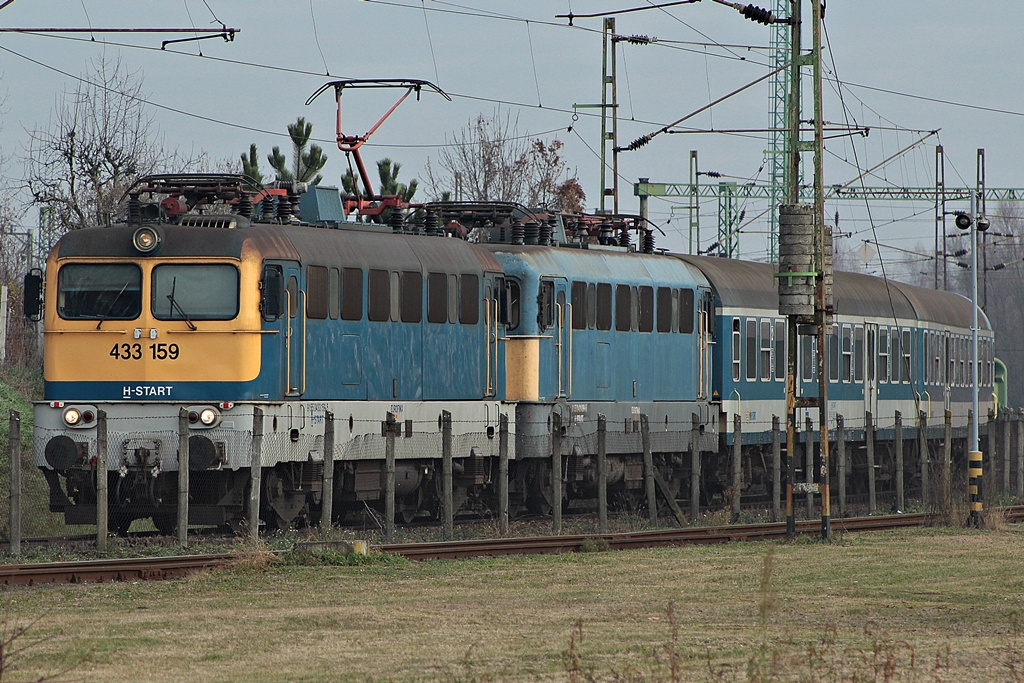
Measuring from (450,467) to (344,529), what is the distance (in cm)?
206

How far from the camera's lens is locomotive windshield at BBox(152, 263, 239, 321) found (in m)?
19.3

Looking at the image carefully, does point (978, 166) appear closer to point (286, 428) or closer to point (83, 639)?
point (286, 428)

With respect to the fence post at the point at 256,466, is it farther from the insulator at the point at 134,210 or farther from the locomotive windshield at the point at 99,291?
the insulator at the point at 134,210

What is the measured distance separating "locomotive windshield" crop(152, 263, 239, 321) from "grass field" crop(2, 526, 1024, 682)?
155 inches

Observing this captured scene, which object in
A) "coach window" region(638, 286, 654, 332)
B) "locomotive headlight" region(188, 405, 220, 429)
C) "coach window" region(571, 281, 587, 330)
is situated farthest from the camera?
"coach window" region(638, 286, 654, 332)

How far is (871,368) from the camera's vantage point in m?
32.9

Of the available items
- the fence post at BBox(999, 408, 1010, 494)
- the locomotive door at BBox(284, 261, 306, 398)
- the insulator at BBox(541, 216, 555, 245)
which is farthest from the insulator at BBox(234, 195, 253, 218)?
the fence post at BBox(999, 408, 1010, 494)

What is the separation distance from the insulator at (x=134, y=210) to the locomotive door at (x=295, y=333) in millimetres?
2097

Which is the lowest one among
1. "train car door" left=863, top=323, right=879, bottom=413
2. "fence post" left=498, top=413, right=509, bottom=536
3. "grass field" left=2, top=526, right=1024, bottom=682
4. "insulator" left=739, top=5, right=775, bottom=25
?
"grass field" left=2, top=526, right=1024, bottom=682

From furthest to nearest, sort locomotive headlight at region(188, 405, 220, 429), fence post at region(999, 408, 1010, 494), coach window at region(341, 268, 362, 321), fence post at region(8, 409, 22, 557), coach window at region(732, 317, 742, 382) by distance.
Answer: fence post at region(999, 408, 1010, 494)
coach window at region(732, 317, 742, 382)
coach window at region(341, 268, 362, 321)
locomotive headlight at region(188, 405, 220, 429)
fence post at region(8, 409, 22, 557)

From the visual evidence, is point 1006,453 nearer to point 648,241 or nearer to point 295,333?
point 648,241

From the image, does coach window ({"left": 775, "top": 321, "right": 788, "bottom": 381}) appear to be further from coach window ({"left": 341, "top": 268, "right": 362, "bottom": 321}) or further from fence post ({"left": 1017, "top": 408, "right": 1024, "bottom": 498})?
coach window ({"left": 341, "top": 268, "right": 362, "bottom": 321})

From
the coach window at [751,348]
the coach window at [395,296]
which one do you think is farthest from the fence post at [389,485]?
the coach window at [751,348]

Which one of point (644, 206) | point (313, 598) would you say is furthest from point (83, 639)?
point (644, 206)
